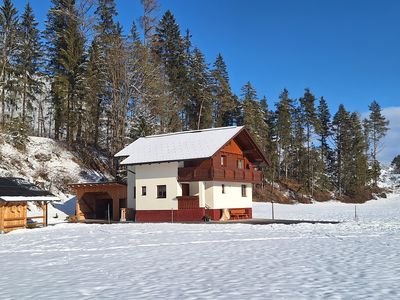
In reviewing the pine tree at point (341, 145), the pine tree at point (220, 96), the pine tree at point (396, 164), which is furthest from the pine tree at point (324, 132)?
the pine tree at point (396, 164)

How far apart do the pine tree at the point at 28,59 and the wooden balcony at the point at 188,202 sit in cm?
2293

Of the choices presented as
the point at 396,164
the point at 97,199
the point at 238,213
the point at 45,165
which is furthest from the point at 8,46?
the point at 396,164

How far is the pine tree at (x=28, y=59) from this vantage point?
48.8 meters

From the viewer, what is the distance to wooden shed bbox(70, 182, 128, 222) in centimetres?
3738

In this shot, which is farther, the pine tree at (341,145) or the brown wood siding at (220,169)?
the pine tree at (341,145)

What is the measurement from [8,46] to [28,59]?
10.2ft

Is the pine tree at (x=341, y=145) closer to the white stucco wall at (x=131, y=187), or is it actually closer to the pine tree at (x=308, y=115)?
the pine tree at (x=308, y=115)

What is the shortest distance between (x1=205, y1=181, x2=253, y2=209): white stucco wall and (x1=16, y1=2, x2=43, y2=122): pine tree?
2449 cm

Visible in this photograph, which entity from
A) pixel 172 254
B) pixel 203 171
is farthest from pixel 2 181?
pixel 172 254

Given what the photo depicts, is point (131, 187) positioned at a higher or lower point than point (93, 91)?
lower

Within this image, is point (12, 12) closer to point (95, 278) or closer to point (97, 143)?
point (97, 143)

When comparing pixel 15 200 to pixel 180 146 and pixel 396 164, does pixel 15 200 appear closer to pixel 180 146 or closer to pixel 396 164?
pixel 180 146

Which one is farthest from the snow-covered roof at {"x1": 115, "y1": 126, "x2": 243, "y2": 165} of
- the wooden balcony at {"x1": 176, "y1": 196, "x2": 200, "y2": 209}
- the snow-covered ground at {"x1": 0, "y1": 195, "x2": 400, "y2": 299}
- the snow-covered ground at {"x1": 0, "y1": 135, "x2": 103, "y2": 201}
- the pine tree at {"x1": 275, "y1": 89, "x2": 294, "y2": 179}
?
the pine tree at {"x1": 275, "y1": 89, "x2": 294, "y2": 179}

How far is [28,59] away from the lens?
50.1m
